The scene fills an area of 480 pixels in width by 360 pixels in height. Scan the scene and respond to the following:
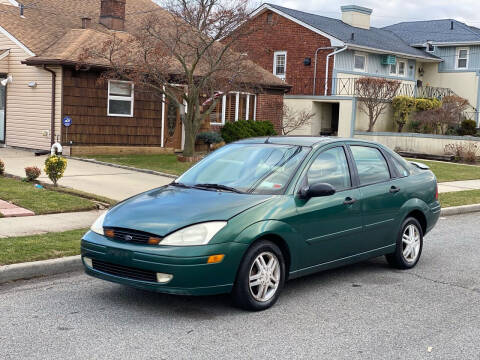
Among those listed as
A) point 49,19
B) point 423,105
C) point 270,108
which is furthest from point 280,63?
point 49,19

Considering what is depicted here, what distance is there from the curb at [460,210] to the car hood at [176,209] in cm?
756

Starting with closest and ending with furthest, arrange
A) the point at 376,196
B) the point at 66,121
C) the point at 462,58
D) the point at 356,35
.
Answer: the point at 376,196, the point at 66,121, the point at 356,35, the point at 462,58

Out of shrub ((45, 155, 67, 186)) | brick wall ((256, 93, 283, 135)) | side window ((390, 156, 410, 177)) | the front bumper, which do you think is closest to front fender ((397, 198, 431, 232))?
side window ((390, 156, 410, 177))

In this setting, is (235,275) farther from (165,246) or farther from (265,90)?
(265,90)

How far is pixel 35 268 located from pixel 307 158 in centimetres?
310

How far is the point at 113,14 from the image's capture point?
78.0ft

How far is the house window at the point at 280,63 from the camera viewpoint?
3491 centimetres

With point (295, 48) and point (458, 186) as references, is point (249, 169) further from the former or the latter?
point (295, 48)

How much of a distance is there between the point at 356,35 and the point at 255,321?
31.7 metres

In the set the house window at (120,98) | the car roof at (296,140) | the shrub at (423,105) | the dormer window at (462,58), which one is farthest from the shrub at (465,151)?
the car roof at (296,140)

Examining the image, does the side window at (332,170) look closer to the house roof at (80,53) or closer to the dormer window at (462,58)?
the house roof at (80,53)

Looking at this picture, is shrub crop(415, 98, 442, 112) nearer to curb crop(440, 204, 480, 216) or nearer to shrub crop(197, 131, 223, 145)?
shrub crop(197, 131, 223, 145)

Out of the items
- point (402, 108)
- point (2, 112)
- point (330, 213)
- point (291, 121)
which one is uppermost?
point (402, 108)

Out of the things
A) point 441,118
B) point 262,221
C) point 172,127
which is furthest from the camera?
point 441,118
